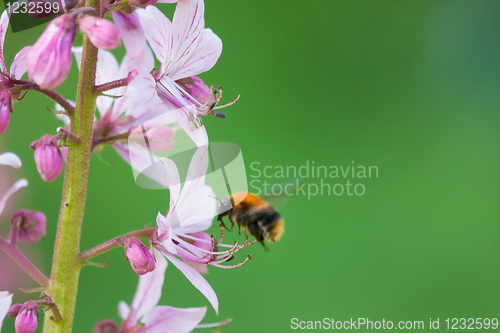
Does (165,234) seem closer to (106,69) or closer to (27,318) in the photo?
(27,318)

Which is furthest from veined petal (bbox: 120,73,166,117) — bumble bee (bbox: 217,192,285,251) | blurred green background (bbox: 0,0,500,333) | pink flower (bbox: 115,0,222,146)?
blurred green background (bbox: 0,0,500,333)

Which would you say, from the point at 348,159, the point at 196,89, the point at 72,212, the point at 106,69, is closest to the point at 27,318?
the point at 72,212

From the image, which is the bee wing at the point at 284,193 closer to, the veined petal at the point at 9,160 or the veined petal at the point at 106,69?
the veined petal at the point at 106,69

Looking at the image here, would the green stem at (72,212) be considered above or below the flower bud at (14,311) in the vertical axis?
above

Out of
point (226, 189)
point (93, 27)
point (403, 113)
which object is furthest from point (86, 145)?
point (403, 113)

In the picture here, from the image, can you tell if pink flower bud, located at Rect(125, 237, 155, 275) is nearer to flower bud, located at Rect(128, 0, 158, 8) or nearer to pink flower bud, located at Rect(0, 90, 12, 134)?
pink flower bud, located at Rect(0, 90, 12, 134)

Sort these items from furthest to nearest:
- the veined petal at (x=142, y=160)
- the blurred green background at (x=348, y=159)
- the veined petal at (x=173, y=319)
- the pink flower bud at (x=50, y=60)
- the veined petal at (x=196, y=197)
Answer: the blurred green background at (x=348, y=159) → the veined petal at (x=142, y=160) → the veined petal at (x=173, y=319) → the veined petal at (x=196, y=197) → the pink flower bud at (x=50, y=60)

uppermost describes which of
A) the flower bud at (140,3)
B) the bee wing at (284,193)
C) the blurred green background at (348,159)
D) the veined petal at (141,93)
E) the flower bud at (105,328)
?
the blurred green background at (348,159)

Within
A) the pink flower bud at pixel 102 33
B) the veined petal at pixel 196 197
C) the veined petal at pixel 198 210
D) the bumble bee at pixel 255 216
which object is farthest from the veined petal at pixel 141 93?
the bumble bee at pixel 255 216
